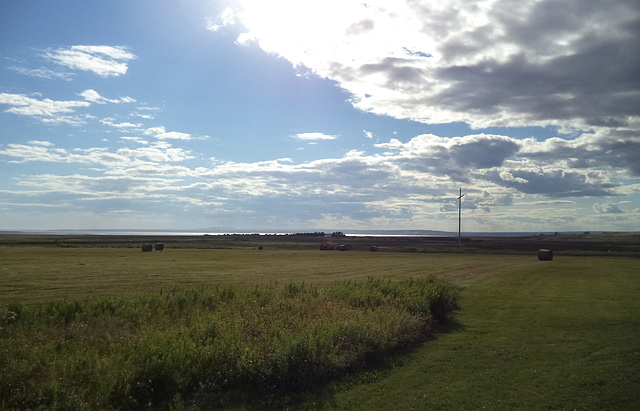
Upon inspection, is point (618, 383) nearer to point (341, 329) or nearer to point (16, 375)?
point (341, 329)

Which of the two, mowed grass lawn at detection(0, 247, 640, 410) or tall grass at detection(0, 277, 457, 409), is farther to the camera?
mowed grass lawn at detection(0, 247, 640, 410)

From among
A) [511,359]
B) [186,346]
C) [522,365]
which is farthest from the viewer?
[511,359]

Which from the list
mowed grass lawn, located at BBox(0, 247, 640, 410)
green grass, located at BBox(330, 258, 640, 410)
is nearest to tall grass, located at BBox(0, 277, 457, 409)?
mowed grass lawn, located at BBox(0, 247, 640, 410)

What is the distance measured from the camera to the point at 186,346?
12.6m

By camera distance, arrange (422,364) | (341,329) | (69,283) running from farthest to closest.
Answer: (69,283), (341,329), (422,364)

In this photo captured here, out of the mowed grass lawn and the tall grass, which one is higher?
the tall grass

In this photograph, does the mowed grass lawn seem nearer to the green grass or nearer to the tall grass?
the green grass

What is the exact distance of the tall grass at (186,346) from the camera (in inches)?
408

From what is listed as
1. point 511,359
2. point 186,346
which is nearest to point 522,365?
point 511,359

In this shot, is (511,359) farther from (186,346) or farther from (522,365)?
(186,346)

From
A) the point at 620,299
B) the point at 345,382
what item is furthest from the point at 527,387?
the point at 620,299

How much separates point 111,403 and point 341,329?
7.38m

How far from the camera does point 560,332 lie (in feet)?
58.6

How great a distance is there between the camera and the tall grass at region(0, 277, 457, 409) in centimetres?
1035
